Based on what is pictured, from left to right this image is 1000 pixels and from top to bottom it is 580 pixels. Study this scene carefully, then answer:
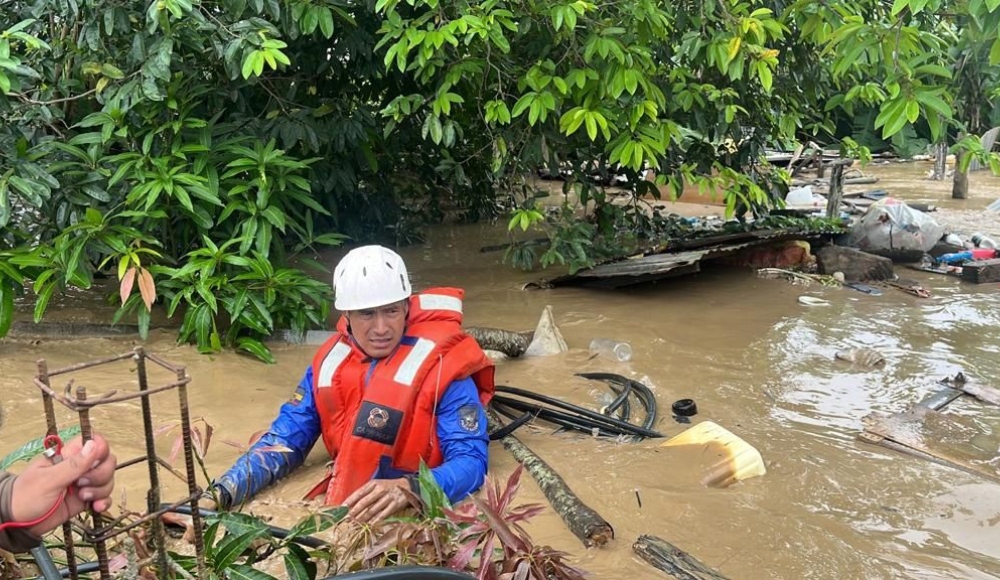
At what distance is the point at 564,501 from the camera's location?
3.25 m

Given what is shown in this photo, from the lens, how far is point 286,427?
3.42 meters

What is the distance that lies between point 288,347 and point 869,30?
3792 millimetres

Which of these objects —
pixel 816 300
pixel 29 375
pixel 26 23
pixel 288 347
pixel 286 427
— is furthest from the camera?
pixel 816 300

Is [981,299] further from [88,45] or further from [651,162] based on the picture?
[88,45]

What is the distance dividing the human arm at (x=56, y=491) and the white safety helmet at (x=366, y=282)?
5.67 feet

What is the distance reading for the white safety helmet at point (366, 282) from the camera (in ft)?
10.4

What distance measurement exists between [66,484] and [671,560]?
2.08 metres

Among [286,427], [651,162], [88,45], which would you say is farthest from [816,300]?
[88,45]

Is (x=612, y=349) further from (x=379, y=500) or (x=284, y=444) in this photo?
(x=379, y=500)

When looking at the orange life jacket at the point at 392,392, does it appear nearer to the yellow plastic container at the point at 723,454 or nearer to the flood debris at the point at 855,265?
the yellow plastic container at the point at 723,454

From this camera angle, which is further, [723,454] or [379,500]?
A: [723,454]

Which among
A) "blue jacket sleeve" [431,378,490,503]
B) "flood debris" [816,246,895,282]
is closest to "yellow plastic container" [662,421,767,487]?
"blue jacket sleeve" [431,378,490,503]

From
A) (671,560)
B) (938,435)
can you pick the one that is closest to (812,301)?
(938,435)

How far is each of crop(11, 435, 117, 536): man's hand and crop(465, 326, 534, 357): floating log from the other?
3.68 m
